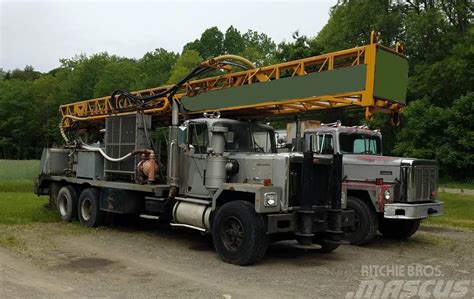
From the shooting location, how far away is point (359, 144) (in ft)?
40.3

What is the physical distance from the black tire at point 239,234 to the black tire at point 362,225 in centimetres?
304

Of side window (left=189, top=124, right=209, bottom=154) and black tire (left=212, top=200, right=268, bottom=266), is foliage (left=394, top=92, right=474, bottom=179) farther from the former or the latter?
black tire (left=212, top=200, right=268, bottom=266)

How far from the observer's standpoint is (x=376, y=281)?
25.6 feet

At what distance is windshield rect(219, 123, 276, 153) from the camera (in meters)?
10.2

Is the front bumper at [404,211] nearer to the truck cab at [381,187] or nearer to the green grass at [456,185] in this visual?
the truck cab at [381,187]

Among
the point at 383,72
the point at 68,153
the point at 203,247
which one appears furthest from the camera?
the point at 68,153

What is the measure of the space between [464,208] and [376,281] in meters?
12.8

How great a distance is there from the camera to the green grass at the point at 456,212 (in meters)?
15.7

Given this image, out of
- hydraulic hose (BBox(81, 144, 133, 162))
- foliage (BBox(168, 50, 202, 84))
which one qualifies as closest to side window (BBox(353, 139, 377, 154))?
hydraulic hose (BBox(81, 144, 133, 162))

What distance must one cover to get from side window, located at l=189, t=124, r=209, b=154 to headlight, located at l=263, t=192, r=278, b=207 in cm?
214

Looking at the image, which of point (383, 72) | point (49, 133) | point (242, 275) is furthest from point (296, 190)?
point (49, 133)

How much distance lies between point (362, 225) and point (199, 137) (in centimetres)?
383

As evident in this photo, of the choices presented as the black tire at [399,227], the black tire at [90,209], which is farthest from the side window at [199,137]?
the black tire at [399,227]

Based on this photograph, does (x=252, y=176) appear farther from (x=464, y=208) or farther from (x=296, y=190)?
(x=464, y=208)
